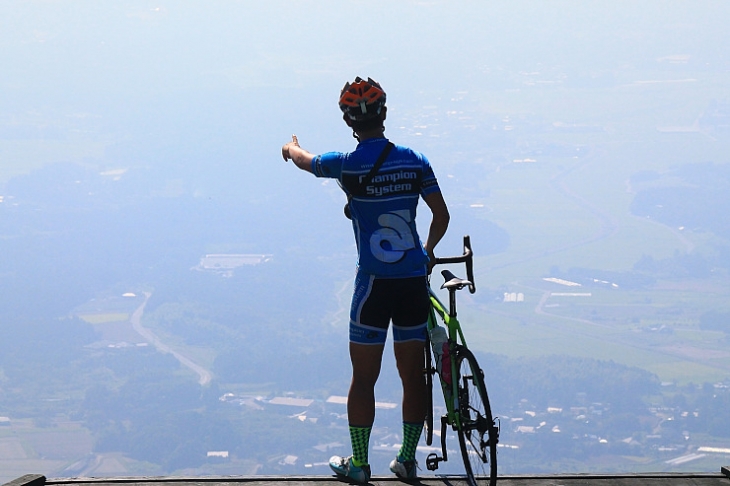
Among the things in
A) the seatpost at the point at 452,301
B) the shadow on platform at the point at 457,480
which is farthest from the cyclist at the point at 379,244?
the shadow on platform at the point at 457,480

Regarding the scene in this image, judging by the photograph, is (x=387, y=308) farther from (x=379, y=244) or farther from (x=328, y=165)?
(x=328, y=165)

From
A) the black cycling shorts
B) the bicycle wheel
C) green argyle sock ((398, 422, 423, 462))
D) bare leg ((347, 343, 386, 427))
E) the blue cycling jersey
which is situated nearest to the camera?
the bicycle wheel

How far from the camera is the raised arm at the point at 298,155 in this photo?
22.4ft

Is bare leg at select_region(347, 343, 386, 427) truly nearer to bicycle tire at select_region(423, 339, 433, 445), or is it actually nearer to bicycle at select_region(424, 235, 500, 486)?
bicycle tire at select_region(423, 339, 433, 445)

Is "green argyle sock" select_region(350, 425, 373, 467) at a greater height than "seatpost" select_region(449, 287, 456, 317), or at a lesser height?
lesser

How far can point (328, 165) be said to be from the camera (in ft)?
22.1

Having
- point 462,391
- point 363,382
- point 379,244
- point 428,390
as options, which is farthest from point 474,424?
point 379,244

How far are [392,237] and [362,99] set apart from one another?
878 millimetres

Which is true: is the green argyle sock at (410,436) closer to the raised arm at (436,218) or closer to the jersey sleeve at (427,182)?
the raised arm at (436,218)

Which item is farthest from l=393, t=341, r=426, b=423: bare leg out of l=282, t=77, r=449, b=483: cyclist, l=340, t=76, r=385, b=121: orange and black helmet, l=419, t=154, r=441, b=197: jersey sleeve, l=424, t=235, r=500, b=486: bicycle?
l=340, t=76, r=385, b=121: orange and black helmet

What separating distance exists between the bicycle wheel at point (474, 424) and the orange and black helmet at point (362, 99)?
158 centimetres

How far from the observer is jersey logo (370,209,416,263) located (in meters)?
6.72

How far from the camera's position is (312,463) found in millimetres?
148875

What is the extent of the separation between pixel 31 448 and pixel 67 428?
2509cm
